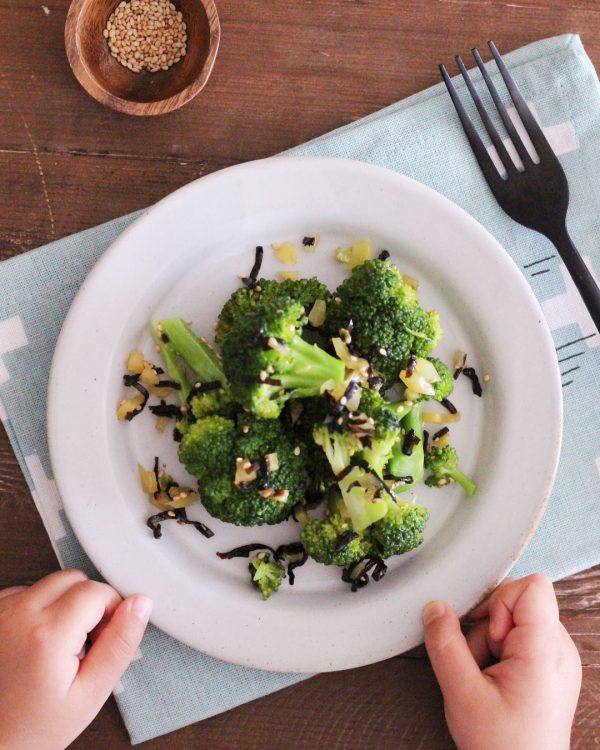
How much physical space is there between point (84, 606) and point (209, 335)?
1.97 ft

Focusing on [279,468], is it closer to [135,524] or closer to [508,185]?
[135,524]

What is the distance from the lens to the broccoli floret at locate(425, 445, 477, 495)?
156 centimetres

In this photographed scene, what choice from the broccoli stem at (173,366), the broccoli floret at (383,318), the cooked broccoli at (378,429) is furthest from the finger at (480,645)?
the broccoli stem at (173,366)

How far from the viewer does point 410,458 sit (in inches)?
59.1

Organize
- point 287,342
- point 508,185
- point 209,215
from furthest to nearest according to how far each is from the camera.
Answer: point 508,185, point 209,215, point 287,342

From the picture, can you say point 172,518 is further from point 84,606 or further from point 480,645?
point 480,645

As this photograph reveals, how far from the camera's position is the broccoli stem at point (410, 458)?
1486mm

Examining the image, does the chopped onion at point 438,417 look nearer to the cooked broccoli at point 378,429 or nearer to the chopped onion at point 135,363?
the cooked broccoli at point 378,429

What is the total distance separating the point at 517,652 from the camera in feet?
5.05

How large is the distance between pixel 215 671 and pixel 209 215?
98 cm

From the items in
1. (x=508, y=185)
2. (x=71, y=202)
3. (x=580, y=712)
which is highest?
(x=71, y=202)

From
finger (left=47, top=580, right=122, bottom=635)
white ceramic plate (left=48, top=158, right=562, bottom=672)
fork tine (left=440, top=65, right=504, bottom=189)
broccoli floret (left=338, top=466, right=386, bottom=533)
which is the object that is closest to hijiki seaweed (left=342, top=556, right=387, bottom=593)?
white ceramic plate (left=48, top=158, right=562, bottom=672)

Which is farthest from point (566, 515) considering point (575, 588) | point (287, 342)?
point (287, 342)

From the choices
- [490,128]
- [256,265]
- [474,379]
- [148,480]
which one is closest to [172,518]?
[148,480]
